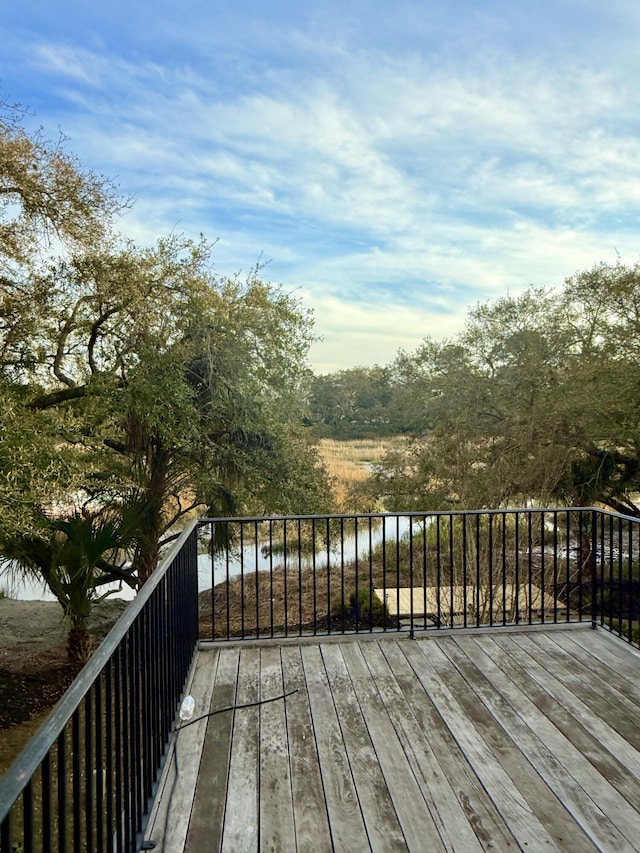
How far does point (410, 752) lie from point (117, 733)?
1.45 metres

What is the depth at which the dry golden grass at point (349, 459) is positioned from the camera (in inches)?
474

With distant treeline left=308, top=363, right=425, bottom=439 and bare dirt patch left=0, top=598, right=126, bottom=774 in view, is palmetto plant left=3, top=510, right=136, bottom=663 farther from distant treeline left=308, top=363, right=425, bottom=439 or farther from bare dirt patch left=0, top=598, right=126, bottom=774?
distant treeline left=308, top=363, right=425, bottom=439

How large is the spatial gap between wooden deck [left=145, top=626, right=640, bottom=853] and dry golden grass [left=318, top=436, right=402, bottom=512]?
777cm

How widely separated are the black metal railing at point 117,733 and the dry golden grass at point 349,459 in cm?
859

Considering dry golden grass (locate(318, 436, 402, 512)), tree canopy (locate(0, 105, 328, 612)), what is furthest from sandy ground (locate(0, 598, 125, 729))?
dry golden grass (locate(318, 436, 402, 512))

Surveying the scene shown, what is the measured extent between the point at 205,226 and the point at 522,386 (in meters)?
6.27

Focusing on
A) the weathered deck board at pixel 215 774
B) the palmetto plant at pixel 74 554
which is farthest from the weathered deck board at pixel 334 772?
the palmetto plant at pixel 74 554

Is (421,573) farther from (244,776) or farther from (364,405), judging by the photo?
(244,776)

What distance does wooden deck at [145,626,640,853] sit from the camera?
204cm

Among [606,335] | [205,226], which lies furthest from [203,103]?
[606,335]

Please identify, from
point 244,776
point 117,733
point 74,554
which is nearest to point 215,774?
point 244,776

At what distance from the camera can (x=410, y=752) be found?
2533mm

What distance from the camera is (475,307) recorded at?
40.7ft

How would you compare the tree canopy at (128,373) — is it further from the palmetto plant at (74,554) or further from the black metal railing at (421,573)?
the black metal railing at (421,573)
